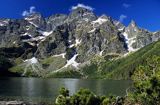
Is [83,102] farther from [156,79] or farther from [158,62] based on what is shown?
[158,62]

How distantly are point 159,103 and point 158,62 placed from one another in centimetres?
2922

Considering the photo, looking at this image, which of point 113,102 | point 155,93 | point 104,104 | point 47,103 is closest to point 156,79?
point 155,93

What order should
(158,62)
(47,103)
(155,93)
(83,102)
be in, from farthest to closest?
(47,103), (158,62), (83,102), (155,93)

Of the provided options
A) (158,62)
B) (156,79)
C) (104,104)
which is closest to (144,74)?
(158,62)

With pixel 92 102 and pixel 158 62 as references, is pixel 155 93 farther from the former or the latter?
pixel 158 62

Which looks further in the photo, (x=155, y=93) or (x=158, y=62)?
(x=158, y=62)

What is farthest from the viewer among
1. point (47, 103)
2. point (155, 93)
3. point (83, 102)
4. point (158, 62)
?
point (47, 103)

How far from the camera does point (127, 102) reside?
104 meters

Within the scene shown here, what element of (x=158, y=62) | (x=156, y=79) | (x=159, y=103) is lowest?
(x=159, y=103)

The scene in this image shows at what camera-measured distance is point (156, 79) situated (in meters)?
76.9

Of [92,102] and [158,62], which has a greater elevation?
[158,62]

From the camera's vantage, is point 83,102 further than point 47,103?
No

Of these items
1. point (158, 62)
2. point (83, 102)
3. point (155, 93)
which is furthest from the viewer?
point (158, 62)

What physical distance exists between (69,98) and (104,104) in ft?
29.0
